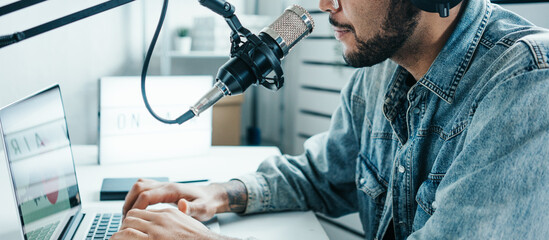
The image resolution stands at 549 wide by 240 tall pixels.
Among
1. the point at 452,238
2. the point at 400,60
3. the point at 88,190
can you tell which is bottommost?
the point at 88,190

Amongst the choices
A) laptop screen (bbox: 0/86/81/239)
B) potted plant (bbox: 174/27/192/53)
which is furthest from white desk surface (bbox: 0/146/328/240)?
potted plant (bbox: 174/27/192/53)

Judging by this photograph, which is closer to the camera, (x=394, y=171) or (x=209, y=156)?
(x=394, y=171)

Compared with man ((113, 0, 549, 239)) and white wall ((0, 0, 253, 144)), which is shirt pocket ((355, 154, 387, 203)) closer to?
man ((113, 0, 549, 239))

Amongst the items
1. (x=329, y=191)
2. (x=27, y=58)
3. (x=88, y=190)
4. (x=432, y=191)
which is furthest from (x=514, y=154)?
(x=27, y=58)

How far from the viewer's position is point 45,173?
774mm

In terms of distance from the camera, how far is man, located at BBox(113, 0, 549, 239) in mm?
584

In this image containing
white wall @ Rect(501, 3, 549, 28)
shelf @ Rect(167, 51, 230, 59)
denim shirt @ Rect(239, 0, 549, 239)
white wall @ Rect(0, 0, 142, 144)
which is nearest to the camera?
denim shirt @ Rect(239, 0, 549, 239)

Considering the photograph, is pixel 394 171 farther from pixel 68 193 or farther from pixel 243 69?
pixel 68 193

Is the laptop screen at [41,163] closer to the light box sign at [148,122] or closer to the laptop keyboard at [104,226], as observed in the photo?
the laptop keyboard at [104,226]

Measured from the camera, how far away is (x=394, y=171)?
0.91 meters

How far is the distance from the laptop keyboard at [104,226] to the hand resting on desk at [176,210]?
0.03m

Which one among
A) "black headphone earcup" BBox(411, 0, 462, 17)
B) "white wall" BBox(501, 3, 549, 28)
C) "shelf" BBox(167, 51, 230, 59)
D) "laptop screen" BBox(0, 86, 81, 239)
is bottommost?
"laptop screen" BBox(0, 86, 81, 239)

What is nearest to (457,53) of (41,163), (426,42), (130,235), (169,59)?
(426,42)

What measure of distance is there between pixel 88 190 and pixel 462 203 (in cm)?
86
